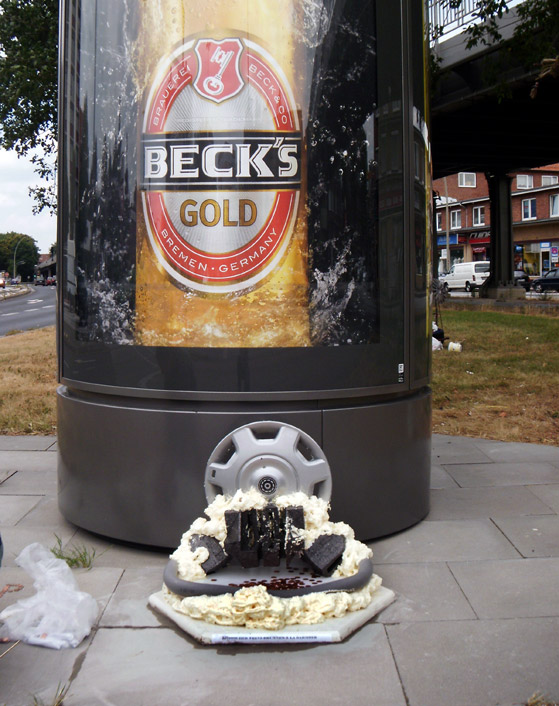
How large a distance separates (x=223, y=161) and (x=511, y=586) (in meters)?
2.52

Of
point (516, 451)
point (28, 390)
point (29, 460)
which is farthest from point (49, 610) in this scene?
point (28, 390)

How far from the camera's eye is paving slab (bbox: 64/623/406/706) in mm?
2668

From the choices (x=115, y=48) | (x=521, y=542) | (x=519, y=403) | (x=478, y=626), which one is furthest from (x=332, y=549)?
(x=519, y=403)

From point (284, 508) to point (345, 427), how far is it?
0.73 m

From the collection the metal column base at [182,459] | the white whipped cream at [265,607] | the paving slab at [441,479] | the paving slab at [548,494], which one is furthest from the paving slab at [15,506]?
the paving slab at [548,494]

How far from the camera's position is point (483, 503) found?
4.96 meters

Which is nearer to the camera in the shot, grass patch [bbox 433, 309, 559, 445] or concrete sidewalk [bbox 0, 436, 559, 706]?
concrete sidewalk [bbox 0, 436, 559, 706]

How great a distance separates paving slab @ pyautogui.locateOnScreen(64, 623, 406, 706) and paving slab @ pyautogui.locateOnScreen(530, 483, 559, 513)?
2.18 metres

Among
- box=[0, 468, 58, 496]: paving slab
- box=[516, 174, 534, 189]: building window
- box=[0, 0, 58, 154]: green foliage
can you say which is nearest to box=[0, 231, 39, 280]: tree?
box=[516, 174, 534, 189]: building window

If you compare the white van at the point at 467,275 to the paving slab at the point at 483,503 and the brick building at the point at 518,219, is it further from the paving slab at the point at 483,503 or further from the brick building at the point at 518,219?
the paving slab at the point at 483,503

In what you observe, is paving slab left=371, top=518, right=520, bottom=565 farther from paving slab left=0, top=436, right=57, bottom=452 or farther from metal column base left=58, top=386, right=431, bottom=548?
paving slab left=0, top=436, right=57, bottom=452

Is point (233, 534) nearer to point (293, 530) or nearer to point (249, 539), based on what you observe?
point (249, 539)

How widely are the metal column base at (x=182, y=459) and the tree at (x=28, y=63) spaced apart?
28.3 ft

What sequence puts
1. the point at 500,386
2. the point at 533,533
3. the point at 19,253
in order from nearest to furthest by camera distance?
the point at 533,533, the point at 500,386, the point at 19,253
